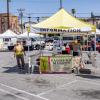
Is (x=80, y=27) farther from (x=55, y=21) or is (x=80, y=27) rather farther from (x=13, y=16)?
(x=13, y=16)

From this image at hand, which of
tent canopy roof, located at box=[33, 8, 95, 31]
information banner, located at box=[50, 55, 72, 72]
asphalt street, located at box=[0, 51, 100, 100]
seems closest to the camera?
asphalt street, located at box=[0, 51, 100, 100]

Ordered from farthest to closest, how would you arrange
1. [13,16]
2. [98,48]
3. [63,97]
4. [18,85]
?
1. [13,16]
2. [98,48]
3. [18,85]
4. [63,97]

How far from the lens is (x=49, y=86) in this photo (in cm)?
1502

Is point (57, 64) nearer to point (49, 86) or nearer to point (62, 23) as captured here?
point (62, 23)

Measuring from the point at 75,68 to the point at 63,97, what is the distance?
281 inches

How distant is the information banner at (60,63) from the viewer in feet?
63.2

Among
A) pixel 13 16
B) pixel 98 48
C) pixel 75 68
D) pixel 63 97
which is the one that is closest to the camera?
pixel 63 97

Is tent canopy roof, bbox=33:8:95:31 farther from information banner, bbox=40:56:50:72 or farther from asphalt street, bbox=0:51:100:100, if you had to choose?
asphalt street, bbox=0:51:100:100

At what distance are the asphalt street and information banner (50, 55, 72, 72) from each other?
808 mm

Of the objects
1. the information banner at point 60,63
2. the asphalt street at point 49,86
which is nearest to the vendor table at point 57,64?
the information banner at point 60,63

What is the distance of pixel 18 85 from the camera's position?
15430 mm

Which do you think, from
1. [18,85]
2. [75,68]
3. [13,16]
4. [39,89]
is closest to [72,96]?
[39,89]

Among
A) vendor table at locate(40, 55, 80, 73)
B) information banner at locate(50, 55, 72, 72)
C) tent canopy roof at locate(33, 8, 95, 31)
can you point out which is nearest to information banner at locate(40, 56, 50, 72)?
vendor table at locate(40, 55, 80, 73)

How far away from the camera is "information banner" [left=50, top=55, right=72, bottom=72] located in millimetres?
19266
